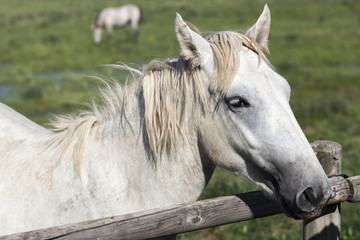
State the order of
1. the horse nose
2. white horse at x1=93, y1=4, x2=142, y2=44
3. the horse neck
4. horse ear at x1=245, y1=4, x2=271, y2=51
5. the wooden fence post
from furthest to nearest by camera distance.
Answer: white horse at x1=93, y1=4, x2=142, y2=44 → the wooden fence post → horse ear at x1=245, y1=4, x2=271, y2=51 → the horse neck → the horse nose

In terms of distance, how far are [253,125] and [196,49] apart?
1.53 ft

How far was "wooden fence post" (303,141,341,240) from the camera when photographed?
3.11 meters

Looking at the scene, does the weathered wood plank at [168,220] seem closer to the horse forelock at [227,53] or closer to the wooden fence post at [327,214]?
the wooden fence post at [327,214]

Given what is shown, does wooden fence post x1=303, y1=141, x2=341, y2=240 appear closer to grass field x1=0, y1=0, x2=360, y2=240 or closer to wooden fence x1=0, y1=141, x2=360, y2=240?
wooden fence x1=0, y1=141, x2=360, y2=240

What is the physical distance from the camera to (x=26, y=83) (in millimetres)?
15625

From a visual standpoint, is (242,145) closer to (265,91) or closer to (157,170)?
(265,91)

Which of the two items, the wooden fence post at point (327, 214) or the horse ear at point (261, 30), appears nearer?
the horse ear at point (261, 30)

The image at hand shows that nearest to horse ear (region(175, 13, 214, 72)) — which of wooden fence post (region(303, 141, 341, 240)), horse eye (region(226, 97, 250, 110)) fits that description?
horse eye (region(226, 97, 250, 110))

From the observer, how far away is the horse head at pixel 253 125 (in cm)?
224

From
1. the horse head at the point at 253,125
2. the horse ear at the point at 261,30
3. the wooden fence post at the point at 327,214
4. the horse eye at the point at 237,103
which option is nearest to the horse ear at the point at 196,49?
the horse head at the point at 253,125

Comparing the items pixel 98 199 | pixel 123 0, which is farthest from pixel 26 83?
pixel 123 0

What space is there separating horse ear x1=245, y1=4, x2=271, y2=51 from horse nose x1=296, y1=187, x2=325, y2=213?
0.84 meters

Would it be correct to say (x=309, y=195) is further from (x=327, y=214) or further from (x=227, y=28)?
(x=227, y=28)

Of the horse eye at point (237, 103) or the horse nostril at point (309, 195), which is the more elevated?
the horse eye at point (237, 103)
